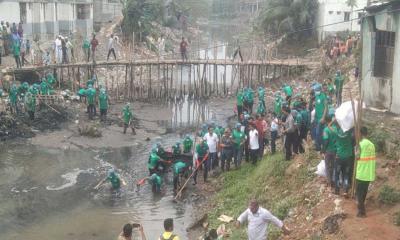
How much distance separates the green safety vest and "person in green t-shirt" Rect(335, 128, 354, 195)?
0.95 meters

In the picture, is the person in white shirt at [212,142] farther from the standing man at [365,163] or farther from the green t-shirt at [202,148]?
the standing man at [365,163]

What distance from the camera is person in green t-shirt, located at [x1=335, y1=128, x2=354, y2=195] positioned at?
10.1m

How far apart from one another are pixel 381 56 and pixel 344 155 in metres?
6.67

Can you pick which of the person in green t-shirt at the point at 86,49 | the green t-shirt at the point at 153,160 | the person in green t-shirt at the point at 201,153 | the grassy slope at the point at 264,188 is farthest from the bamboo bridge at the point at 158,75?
the grassy slope at the point at 264,188

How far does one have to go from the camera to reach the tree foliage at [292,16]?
3700 centimetres

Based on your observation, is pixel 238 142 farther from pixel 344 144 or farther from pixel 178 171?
pixel 344 144

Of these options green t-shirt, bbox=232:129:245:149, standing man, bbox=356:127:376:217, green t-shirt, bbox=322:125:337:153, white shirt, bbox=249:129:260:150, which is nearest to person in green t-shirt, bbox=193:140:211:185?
green t-shirt, bbox=232:129:245:149

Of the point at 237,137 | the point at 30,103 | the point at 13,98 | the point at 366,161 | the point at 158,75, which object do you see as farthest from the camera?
the point at 158,75

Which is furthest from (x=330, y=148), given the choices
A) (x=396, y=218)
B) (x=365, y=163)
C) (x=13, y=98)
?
(x=13, y=98)

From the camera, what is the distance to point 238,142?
54.1ft

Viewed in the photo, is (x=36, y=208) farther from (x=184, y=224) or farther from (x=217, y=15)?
(x=217, y=15)

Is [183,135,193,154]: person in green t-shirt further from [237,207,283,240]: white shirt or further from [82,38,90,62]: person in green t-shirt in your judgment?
[82,38,90,62]: person in green t-shirt

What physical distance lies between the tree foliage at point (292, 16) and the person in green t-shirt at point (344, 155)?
90.2ft

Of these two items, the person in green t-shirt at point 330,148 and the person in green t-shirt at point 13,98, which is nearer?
the person in green t-shirt at point 330,148
